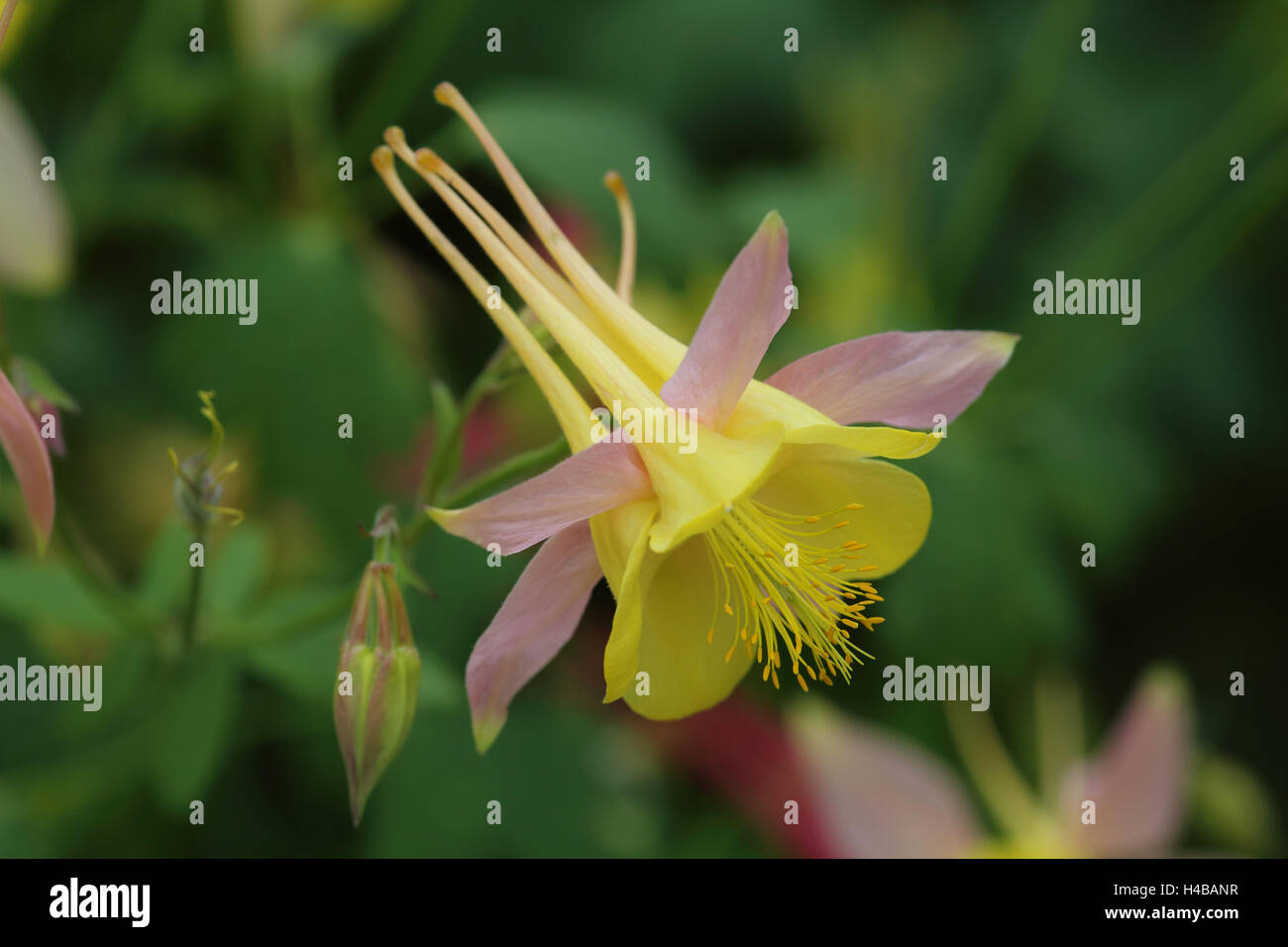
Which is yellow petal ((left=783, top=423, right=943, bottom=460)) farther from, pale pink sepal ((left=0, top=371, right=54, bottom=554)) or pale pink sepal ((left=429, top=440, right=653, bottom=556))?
pale pink sepal ((left=0, top=371, right=54, bottom=554))

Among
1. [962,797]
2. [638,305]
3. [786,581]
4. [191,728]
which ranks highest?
[638,305]

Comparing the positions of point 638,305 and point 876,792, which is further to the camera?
point 638,305

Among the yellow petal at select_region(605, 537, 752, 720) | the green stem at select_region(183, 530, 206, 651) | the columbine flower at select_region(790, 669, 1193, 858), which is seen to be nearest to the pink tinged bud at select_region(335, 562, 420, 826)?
the yellow petal at select_region(605, 537, 752, 720)

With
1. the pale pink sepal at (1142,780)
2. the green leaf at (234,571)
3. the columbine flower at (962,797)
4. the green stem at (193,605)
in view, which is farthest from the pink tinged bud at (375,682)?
the pale pink sepal at (1142,780)

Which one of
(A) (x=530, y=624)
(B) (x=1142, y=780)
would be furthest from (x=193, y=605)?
(B) (x=1142, y=780)

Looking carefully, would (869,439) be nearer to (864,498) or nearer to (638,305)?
(864,498)

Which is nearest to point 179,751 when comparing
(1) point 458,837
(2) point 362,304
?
(1) point 458,837

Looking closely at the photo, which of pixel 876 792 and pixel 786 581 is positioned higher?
pixel 786 581

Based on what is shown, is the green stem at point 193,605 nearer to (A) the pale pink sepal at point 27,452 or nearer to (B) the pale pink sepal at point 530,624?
(A) the pale pink sepal at point 27,452
